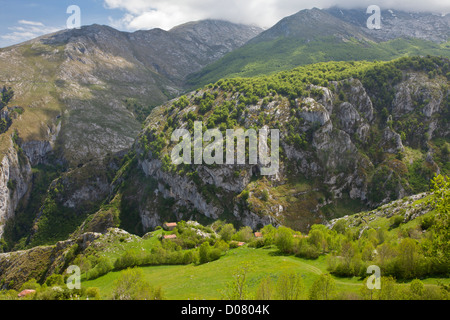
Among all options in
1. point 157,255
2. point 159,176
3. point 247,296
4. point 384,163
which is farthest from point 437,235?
point 159,176

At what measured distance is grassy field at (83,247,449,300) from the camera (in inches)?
1594

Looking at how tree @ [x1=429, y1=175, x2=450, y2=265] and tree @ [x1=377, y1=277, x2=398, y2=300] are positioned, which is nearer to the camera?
tree @ [x1=429, y1=175, x2=450, y2=265]

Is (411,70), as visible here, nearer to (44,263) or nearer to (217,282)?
(217,282)

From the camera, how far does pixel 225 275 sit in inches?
1975

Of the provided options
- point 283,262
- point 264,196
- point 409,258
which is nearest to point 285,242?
point 283,262

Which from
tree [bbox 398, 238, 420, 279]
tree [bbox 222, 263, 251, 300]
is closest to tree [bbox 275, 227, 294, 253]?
tree [bbox 398, 238, 420, 279]

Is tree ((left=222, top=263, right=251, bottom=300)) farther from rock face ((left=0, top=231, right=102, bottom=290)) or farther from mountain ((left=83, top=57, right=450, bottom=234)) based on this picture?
mountain ((left=83, top=57, right=450, bottom=234))

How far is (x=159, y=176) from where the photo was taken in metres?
150

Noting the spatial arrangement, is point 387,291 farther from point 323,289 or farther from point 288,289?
point 288,289

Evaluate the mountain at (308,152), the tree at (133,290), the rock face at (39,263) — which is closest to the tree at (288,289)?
the tree at (133,290)

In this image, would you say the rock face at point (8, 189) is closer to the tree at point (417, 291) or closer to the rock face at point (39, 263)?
the rock face at point (39, 263)

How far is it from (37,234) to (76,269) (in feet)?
428

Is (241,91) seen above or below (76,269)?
above

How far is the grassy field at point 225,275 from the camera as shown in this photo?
40500 mm
